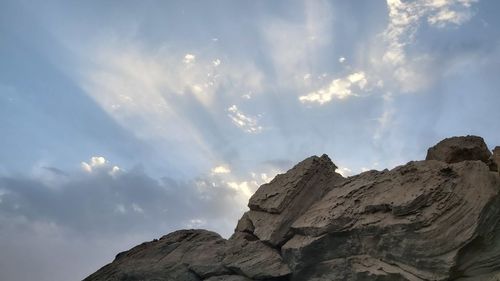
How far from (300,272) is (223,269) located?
5.00 metres

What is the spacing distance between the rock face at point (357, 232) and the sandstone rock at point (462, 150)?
58 mm

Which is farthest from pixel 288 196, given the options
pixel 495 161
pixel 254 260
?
pixel 495 161

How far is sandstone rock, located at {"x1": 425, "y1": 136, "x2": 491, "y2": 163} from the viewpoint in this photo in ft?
88.3

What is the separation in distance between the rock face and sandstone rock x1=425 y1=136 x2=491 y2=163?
0.06 metres

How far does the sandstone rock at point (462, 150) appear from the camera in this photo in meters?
26.9

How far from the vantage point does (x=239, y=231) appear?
3075 centimetres

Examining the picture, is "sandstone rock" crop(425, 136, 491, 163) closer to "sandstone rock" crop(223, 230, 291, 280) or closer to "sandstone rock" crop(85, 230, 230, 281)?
"sandstone rock" crop(223, 230, 291, 280)

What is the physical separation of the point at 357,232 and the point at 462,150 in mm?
8670

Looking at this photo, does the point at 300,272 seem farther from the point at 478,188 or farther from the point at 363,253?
the point at 478,188

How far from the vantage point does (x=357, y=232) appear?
2353 centimetres

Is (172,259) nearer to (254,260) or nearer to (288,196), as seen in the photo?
(254,260)

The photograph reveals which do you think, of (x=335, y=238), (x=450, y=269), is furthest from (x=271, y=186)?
(x=450, y=269)

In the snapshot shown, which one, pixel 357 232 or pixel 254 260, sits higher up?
pixel 254 260

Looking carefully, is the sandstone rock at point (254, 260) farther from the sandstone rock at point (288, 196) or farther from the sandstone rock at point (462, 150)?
the sandstone rock at point (462, 150)
